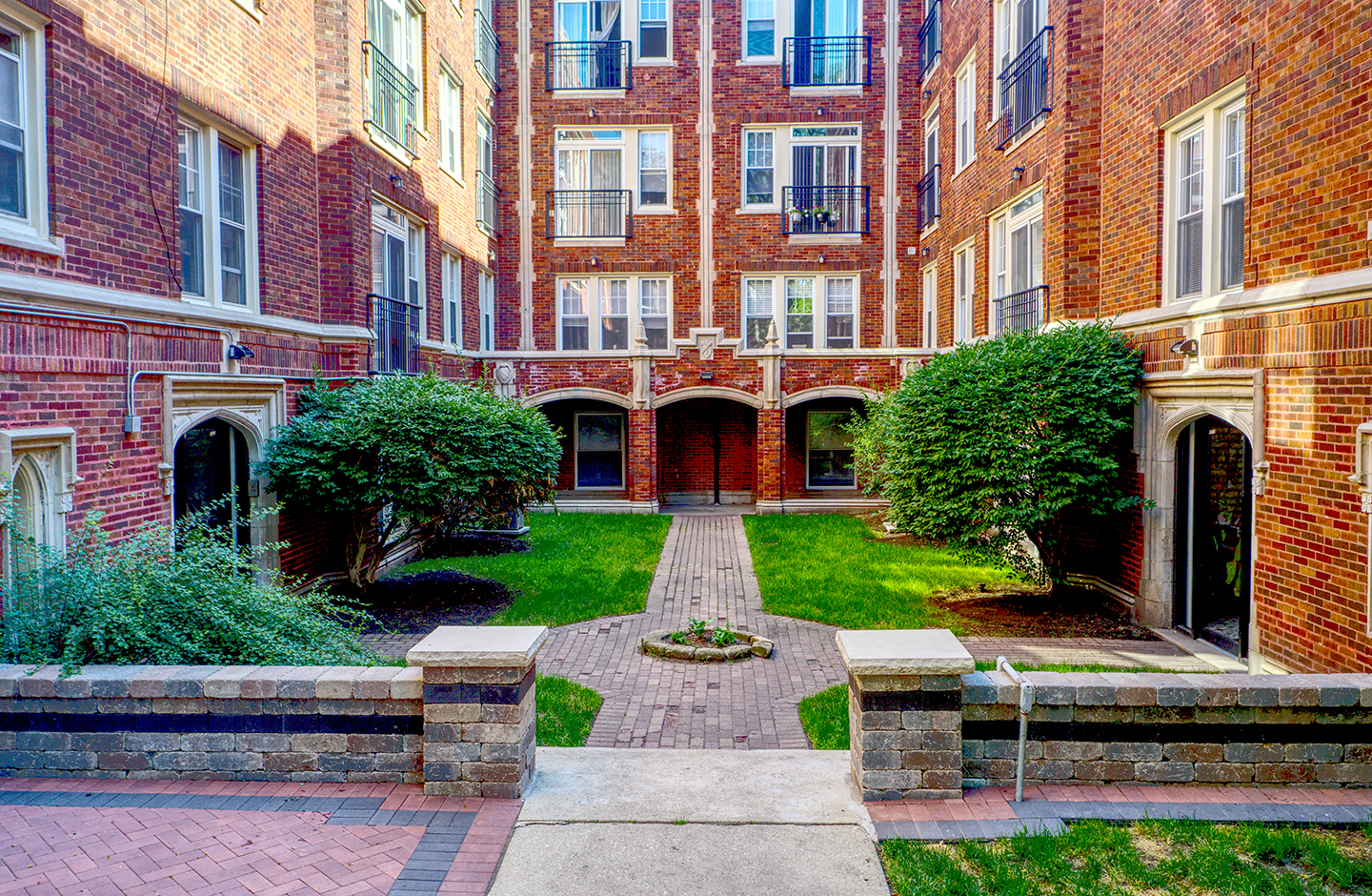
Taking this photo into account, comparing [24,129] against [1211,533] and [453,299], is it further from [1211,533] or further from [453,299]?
[1211,533]

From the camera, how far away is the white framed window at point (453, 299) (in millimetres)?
17781

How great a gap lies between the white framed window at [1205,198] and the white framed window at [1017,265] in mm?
2717

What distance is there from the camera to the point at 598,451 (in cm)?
2284

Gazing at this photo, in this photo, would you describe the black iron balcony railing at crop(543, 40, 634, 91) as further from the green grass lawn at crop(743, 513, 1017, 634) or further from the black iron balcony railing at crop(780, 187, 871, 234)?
the green grass lawn at crop(743, 513, 1017, 634)

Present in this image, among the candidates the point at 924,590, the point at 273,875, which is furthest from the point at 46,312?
the point at 924,590

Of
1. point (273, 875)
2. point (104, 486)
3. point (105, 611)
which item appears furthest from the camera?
point (104, 486)

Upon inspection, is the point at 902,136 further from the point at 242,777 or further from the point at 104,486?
the point at 242,777

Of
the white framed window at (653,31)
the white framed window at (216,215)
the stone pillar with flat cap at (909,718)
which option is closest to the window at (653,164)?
the white framed window at (653,31)

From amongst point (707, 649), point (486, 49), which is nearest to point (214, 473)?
point (707, 649)

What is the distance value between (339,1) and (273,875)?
450 inches

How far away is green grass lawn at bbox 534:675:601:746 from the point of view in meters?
6.59

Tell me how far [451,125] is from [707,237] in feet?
21.7

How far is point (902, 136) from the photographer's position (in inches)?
843

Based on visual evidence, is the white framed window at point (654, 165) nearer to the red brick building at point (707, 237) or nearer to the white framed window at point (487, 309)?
the red brick building at point (707, 237)
